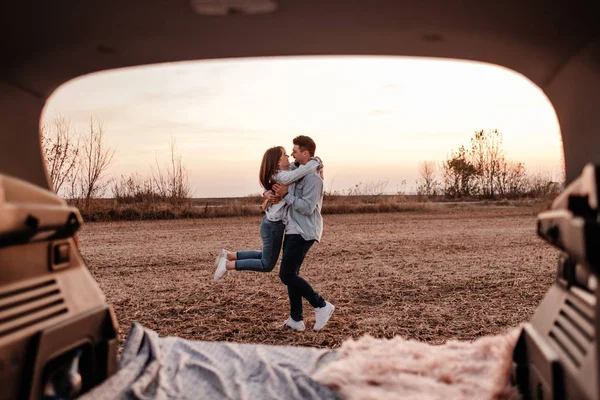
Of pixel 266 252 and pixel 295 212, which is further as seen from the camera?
pixel 266 252

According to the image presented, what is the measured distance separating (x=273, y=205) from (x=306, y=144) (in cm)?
51

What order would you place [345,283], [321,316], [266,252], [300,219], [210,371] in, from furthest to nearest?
[345,283] < [266,252] < [321,316] < [300,219] < [210,371]

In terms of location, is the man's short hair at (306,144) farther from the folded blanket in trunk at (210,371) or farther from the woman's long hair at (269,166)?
the folded blanket in trunk at (210,371)

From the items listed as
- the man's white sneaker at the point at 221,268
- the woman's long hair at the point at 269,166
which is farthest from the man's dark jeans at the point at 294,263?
the man's white sneaker at the point at 221,268

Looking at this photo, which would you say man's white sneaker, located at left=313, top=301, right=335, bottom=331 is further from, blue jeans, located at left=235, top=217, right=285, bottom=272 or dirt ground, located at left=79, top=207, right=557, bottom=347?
blue jeans, located at left=235, top=217, right=285, bottom=272

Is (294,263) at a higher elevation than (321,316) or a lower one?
higher

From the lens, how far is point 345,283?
617cm

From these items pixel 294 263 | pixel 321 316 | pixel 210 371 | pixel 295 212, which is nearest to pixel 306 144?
pixel 295 212

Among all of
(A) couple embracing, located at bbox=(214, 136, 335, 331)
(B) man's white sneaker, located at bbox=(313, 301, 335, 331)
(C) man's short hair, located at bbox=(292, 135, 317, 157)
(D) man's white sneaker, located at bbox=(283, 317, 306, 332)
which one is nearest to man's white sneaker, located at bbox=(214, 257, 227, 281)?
(A) couple embracing, located at bbox=(214, 136, 335, 331)

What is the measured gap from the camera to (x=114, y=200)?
14508mm

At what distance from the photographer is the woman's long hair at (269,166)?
14.5ft

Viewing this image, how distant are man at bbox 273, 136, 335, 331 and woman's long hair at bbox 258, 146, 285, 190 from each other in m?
0.17

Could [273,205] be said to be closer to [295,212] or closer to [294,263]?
[295,212]

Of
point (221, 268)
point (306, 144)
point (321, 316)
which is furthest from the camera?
point (221, 268)
